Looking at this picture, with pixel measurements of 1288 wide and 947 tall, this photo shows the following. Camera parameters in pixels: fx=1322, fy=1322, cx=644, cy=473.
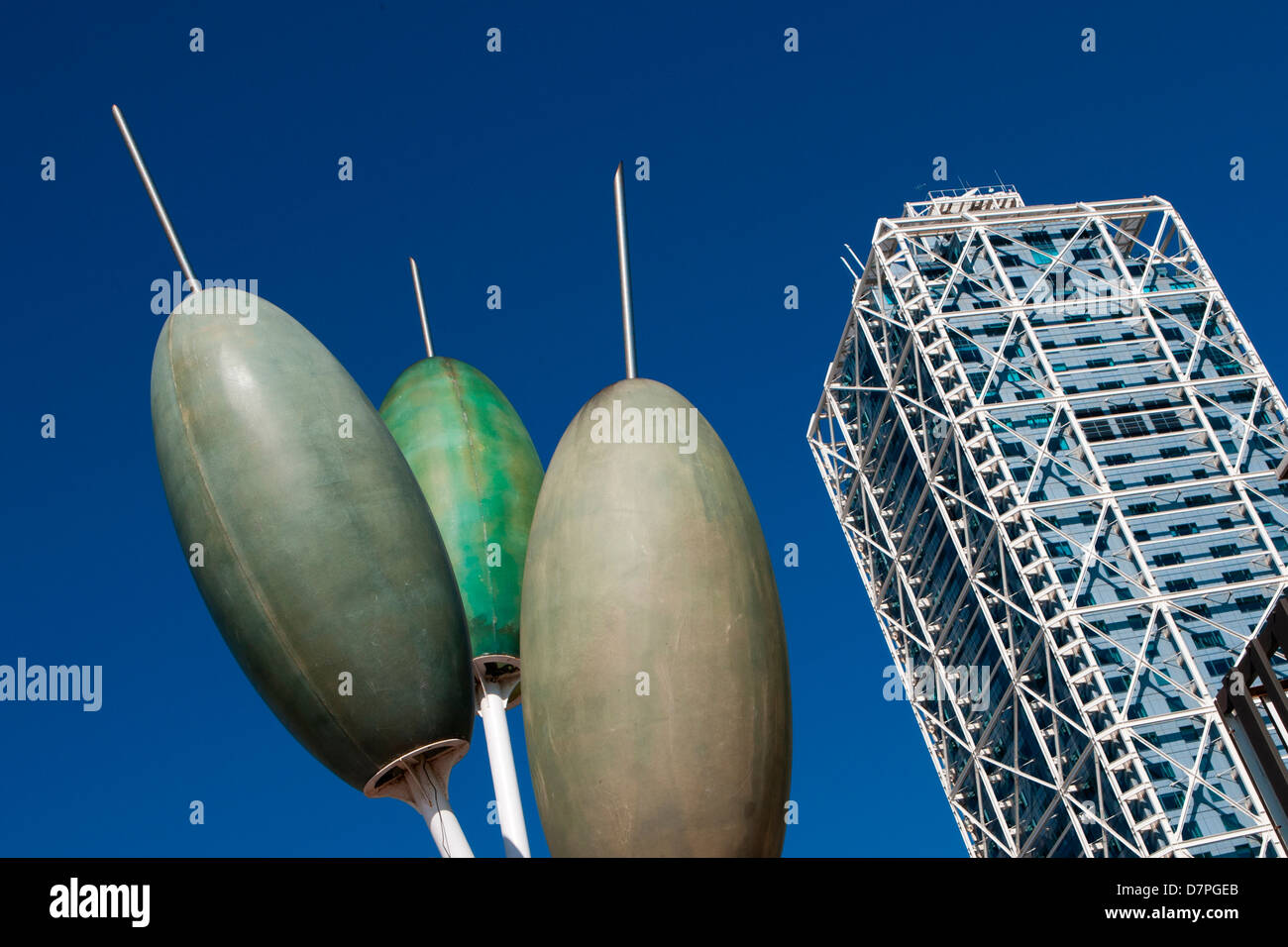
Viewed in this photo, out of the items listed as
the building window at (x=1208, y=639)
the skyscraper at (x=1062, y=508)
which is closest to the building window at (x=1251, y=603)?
the skyscraper at (x=1062, y=508)

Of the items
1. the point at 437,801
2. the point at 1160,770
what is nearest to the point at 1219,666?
the point at 1160,770

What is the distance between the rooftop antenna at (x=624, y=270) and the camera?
942 centimetres

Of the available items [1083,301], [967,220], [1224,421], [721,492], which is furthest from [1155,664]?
[721,492]

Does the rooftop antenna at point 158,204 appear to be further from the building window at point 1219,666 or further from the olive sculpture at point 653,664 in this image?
the building window at point 1219,666

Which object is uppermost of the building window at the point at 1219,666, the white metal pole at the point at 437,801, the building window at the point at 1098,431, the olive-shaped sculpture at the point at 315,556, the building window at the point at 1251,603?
the building window at the point at 1098,431

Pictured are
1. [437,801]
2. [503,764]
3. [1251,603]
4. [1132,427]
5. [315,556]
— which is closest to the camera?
[315,556]

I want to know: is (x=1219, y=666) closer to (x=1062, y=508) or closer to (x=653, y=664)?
(x=1062, y=508)

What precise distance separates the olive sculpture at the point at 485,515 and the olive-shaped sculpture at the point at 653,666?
2.85 m

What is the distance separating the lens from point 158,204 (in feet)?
33.4

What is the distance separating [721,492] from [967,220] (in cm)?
7262

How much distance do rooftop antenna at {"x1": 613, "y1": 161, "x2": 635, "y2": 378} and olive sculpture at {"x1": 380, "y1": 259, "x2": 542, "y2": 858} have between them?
2.40m

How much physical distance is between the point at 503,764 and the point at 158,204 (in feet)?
17.6
